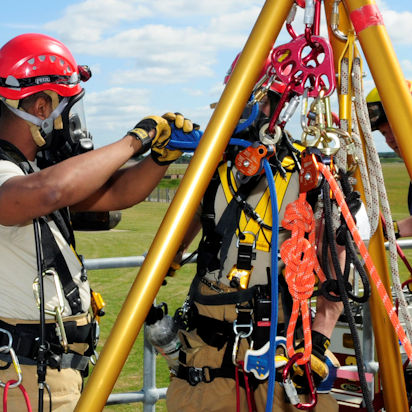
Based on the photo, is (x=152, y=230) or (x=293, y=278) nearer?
(x=293, y=278)

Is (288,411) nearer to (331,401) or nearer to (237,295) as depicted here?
(331,401)

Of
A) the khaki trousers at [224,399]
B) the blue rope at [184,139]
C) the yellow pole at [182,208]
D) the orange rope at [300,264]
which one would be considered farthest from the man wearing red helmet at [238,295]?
the yellow pole at [182,208]

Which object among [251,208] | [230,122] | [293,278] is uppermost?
[230,122]

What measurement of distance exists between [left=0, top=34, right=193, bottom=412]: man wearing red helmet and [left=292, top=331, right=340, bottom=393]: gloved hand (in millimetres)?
949

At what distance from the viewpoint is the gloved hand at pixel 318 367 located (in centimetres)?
234

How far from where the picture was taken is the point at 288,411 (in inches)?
101

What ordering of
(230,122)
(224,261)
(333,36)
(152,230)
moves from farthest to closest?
(152,230)
(224,261)
(333,36)
(230,122)

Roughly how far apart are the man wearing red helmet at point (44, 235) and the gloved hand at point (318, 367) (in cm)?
95

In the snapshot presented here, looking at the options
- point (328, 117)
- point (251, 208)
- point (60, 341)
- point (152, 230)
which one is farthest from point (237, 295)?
point (152, 230)

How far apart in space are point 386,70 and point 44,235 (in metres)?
1.55

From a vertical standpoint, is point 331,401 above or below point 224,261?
below

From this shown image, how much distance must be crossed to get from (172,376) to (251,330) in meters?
0.54

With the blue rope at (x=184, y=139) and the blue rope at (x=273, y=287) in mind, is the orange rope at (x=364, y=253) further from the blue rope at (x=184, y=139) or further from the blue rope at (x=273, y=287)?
the blue rope at (x=184, y=139)

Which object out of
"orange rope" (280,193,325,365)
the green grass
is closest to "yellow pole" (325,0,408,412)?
"orange rope" (280,193,325,365)
